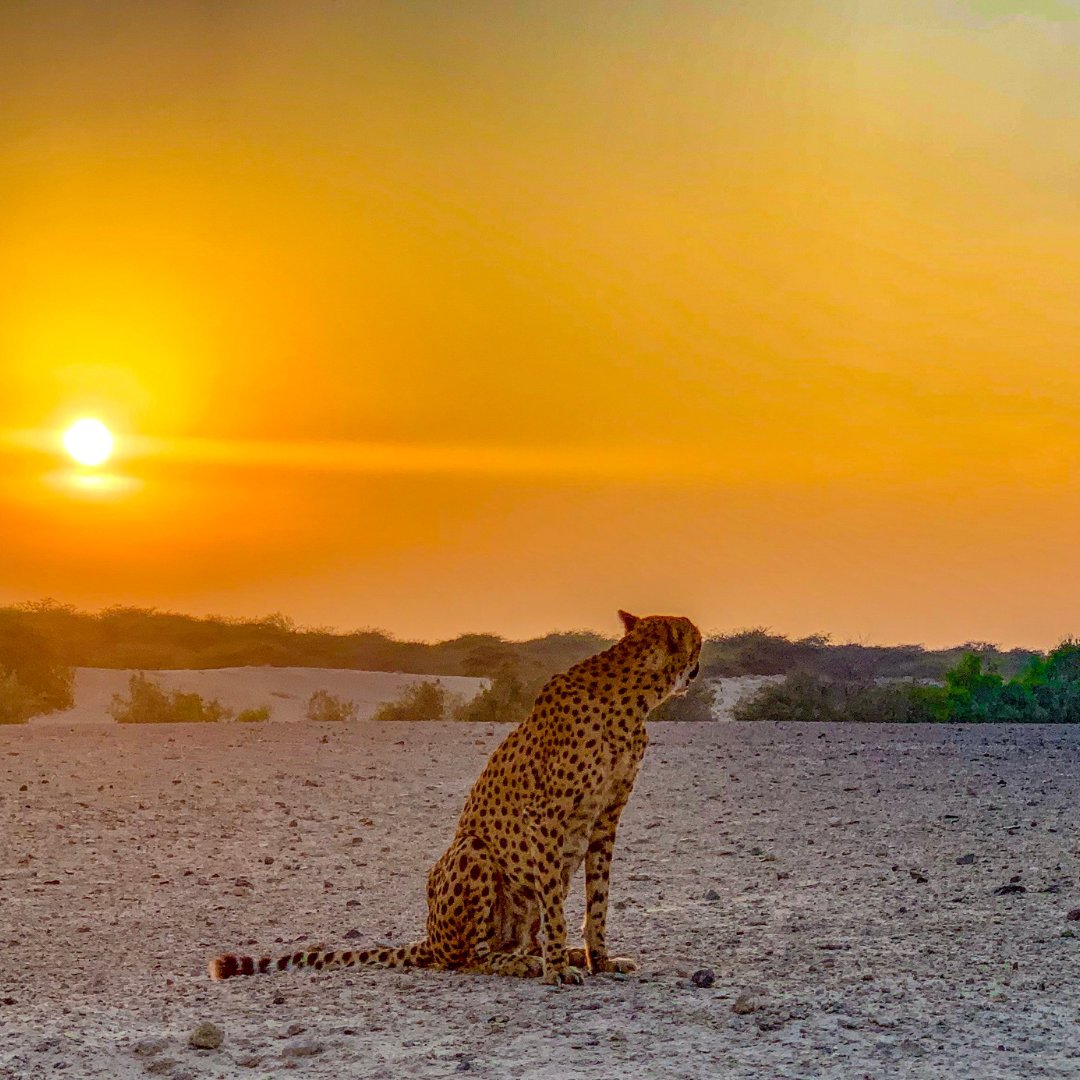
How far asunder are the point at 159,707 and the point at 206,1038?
45.7 ft

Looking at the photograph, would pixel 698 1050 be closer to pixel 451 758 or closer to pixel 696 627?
pixel 696 627

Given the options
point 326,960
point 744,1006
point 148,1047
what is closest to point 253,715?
point 326,960

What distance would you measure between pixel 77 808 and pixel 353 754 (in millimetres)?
2798

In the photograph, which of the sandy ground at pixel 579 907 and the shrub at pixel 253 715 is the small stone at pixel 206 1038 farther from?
the shrub at pixel 253 715

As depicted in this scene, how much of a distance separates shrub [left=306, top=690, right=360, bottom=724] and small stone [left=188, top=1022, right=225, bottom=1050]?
12.9 metres

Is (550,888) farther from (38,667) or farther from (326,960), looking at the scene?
(38,667)

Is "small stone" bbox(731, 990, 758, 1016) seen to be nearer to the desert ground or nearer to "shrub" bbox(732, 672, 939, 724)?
the desert ground

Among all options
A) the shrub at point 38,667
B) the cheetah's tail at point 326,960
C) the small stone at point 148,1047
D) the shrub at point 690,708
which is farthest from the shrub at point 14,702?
the small stone at point 148,1047

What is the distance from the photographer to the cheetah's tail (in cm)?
611

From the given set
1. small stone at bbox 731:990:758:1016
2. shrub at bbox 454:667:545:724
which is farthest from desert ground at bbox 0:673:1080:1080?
shrub at bbox 454:667:545:724

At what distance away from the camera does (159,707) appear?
1867 cm

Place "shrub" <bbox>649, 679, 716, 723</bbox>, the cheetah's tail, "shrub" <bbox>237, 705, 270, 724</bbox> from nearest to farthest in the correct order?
the cheetah's tail < "shrub" <bbox>649, 679, 716, 723</bbox> < "shrub" <bbox>237, 705, 270, 724</bbox>

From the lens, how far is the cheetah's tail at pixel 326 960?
20.1ft

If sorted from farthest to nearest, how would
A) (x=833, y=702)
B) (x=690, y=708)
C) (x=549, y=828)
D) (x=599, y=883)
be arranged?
(x=690, y=708) < (x=833, y=702) < (x=599, y=883) < (x=549, y=828)
